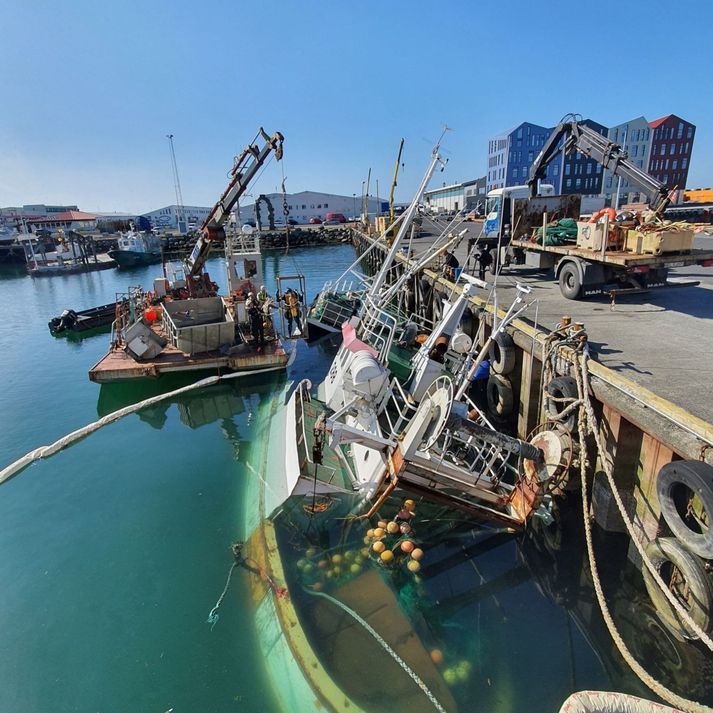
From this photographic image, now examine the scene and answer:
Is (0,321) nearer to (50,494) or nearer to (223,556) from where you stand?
(50,494)

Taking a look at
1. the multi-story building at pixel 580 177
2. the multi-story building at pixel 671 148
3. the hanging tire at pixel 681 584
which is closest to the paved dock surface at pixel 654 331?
the hanging tire at pixel 681 584

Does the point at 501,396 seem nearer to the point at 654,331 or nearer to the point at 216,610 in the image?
the point at 654,331

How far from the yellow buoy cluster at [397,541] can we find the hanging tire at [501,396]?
160 inches

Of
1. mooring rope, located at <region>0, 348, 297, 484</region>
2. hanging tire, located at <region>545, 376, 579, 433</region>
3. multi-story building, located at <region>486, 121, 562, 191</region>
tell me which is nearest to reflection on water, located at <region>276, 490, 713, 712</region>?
hanging tire, located at <region>545, 376, 579, 433</region>

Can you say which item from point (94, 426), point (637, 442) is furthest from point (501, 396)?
point (94, 426)

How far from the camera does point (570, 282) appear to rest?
42.5 ft

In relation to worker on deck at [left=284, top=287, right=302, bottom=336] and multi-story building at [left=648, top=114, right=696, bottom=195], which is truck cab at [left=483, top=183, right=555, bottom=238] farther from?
multi-story building at [left=648, top=114, right=696, bottom=195]

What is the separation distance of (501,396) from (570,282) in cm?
445

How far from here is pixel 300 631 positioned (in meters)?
6.29

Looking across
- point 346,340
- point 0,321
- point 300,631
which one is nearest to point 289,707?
point 300,631

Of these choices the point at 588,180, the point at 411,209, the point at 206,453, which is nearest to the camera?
the point at 206,453

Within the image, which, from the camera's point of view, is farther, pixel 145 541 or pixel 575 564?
pixel 145 541

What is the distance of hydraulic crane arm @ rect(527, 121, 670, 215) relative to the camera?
13.0 m

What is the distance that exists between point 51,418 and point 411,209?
41.9ft
